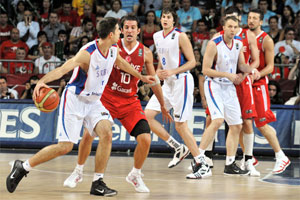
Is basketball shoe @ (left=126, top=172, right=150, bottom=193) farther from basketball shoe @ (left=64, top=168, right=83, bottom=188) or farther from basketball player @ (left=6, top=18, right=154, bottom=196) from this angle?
basketball shoe @ (left=64, top=168, right=83, bottom=188)

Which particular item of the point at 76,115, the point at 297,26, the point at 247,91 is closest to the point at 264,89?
the point at 247,91

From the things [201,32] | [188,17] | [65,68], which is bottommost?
[201,32]

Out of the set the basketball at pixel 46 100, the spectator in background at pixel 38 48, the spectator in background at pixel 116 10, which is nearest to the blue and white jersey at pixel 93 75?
the basketball at pixel 46 100

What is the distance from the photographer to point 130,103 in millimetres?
8453

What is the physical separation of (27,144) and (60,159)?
173 cm

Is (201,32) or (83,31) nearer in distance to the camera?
(201,32)

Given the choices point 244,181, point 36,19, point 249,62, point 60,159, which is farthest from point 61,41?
point 244,181

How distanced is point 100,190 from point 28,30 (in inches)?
434

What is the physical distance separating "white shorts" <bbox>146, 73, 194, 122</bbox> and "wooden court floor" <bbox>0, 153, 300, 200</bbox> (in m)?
0.92

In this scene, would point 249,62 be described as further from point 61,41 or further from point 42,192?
point 61,41

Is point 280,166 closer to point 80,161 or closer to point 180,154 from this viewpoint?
point 180,154

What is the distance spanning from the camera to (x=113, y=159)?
469 inches

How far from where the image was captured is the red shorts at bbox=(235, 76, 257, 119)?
32.8ft

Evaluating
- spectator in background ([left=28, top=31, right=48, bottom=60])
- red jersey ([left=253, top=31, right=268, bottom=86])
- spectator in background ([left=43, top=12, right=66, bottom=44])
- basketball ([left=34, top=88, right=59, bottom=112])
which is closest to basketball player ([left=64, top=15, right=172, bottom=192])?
basketball ([left=34, top=88, right=59, bottom=112])
